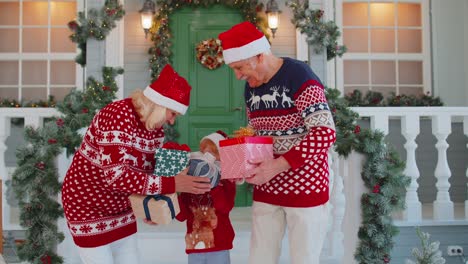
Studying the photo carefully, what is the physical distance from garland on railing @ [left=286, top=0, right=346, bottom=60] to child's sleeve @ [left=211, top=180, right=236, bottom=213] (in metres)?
2.81

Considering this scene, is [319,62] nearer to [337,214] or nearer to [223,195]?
[337,214]

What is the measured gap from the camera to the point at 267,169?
7.00 ft

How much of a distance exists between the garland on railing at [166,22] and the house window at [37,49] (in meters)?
1.12

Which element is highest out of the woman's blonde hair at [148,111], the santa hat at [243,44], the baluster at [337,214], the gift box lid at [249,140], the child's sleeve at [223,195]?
the santa hat at [243,44]

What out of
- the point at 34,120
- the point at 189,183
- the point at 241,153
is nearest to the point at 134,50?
the point at 34,120

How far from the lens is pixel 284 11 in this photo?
636 cm

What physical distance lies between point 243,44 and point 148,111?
1.61 feet

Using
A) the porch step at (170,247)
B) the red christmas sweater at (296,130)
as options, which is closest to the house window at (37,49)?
the porch step at (170,247)

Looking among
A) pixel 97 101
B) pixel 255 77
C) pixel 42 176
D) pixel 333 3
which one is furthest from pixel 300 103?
pixel 333 3

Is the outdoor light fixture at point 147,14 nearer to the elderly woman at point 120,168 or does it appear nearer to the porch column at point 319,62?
the porch column at point 319,62

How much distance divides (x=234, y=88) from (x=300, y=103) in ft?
13.7

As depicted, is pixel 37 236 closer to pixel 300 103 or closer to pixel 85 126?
pixel 85 126

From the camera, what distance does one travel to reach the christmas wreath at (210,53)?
6.22 metres

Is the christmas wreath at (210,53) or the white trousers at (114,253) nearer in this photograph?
the white trousers at (114,253)
